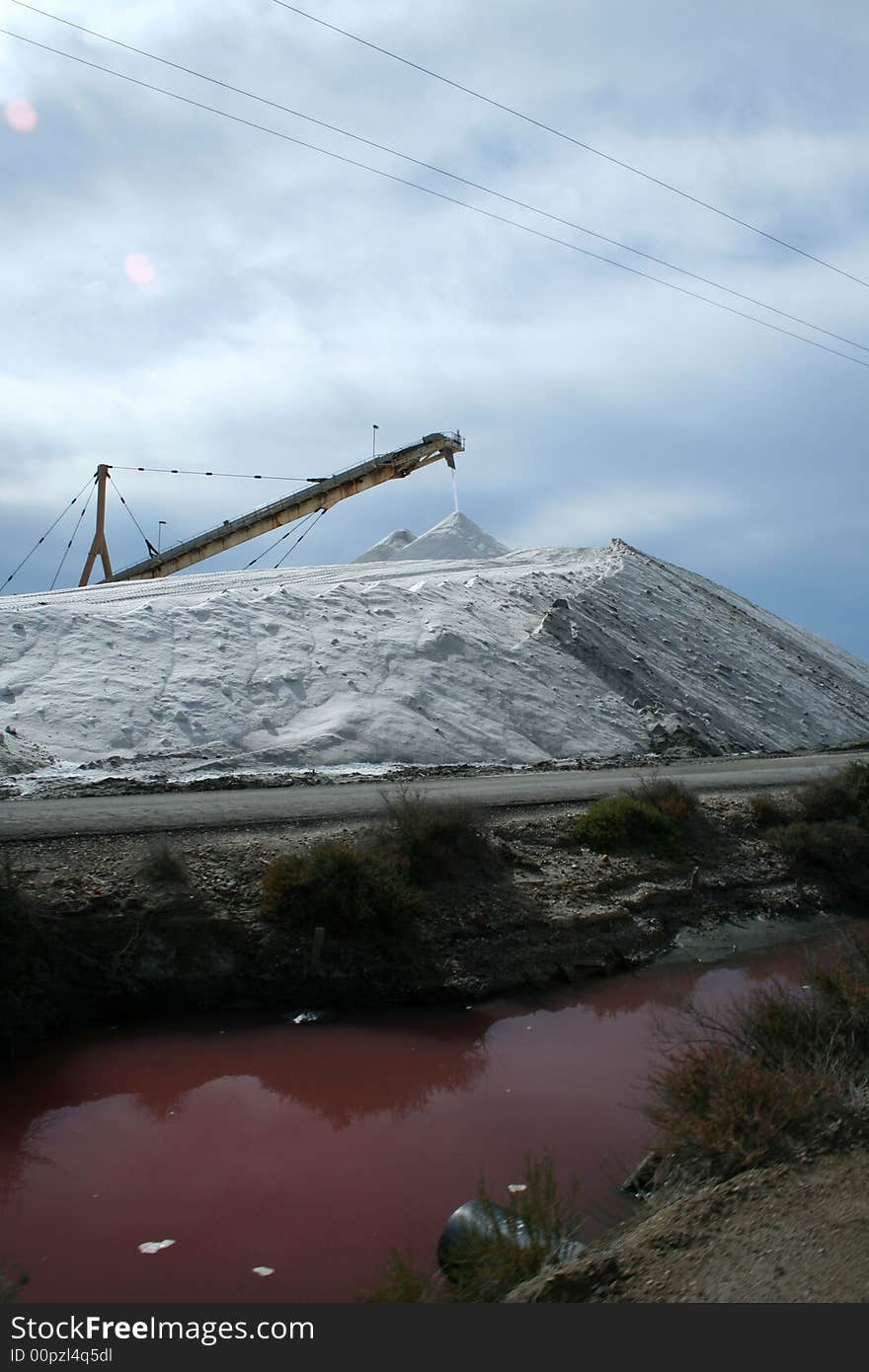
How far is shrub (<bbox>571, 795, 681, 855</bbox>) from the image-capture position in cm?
1744

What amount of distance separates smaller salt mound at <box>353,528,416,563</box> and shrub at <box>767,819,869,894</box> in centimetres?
4809

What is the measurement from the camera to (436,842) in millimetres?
14867

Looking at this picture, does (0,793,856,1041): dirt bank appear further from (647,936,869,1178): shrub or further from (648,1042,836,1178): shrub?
(648,1042,836,1178): shrub

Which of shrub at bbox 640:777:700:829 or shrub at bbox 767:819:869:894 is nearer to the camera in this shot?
shrub at bbox 640:777:700:829

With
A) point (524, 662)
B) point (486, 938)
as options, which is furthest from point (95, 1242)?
point (524, 662)

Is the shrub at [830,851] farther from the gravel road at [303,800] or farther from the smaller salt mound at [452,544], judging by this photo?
the smaller salt mound at [452,544]

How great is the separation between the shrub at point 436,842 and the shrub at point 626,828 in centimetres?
252

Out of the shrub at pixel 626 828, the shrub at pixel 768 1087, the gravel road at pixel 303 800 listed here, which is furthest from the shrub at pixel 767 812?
the shrub at pixel 768 1087

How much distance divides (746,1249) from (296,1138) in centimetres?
484

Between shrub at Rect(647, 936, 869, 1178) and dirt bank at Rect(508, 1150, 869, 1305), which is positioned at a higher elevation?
shrub at Rect(647, 936, 869, 1178)

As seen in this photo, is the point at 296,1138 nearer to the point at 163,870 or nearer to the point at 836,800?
the point at 163,870

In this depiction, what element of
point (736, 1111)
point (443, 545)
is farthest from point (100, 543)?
point (736, 1111)

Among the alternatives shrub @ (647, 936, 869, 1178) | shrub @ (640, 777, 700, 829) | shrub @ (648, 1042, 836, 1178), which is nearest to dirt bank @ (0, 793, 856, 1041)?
shrub @ (640, 777, 700, 829)

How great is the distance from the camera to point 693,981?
47.1 feet
